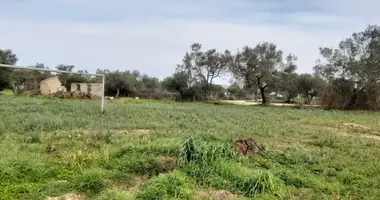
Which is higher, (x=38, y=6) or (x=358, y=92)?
(x=38, y=6)

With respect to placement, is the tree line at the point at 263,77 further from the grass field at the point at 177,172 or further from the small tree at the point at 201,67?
the grass field at the point at 177,172

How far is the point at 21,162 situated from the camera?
14.5 ft

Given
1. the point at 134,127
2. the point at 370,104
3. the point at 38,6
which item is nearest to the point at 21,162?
the point at 134,127

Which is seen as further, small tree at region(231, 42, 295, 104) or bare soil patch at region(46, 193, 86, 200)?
small tree at region(231, 42, 295, 104)

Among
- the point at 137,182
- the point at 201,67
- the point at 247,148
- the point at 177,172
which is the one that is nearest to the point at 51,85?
the point at 201,67

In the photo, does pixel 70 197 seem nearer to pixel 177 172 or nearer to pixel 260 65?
pixel 177 172

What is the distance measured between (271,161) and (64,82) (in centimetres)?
4003

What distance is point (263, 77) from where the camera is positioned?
1308 inches

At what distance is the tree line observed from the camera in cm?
2784

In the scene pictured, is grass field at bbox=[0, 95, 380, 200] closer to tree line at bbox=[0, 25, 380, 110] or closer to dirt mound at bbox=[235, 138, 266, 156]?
dirt mound at bbox=[235, 138, 266, 156]

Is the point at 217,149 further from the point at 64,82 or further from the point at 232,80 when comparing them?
the point at 64,82

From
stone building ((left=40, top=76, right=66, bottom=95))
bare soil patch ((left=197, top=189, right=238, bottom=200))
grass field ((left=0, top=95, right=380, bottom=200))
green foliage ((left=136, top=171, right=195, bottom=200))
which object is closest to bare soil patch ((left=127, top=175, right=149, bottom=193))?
grass field ((left=0, top=95, right=380, bottom=200))

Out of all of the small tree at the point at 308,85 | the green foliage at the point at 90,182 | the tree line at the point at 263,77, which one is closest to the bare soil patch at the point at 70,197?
the green foliage at the point at 90,182

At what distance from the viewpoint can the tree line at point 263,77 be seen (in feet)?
91.4
